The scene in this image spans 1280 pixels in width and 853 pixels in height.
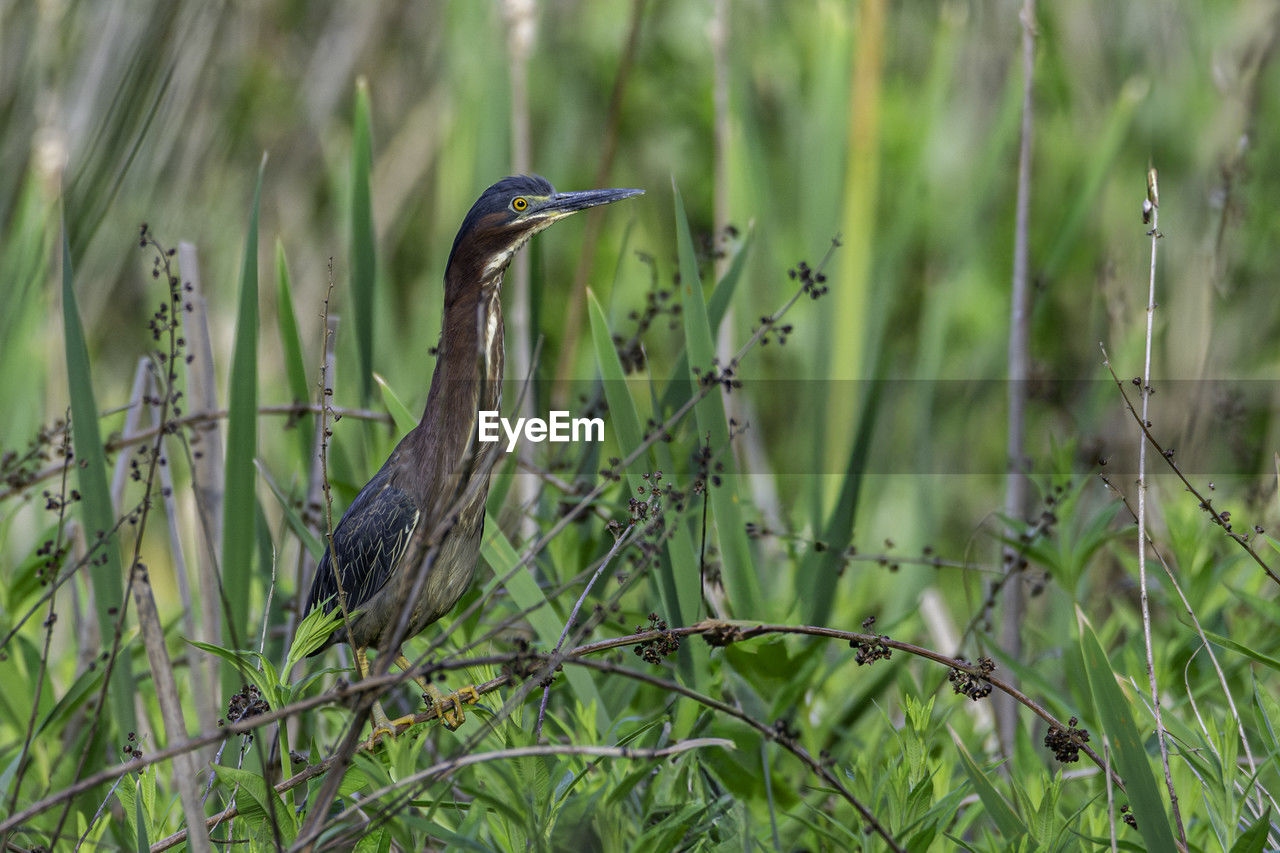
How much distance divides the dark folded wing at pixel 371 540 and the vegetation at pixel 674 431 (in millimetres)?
102

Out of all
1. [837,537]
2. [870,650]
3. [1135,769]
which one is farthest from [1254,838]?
[837,537]

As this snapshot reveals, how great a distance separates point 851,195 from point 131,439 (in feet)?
5.29

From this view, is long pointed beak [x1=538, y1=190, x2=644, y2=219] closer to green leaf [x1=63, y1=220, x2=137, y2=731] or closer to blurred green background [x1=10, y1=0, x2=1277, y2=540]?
blurred green background [x1=10, y1=0, x2=1277, y2=540]

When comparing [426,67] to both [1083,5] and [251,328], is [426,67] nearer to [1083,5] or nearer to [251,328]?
[1083,5]

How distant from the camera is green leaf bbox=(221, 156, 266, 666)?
156 centimetres

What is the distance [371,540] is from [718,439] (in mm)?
500

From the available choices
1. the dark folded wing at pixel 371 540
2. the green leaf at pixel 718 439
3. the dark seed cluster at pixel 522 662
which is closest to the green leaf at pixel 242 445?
the dark folded wing at pixel 371 540

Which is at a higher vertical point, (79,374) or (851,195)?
(851,195)

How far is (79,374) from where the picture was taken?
1508 mm

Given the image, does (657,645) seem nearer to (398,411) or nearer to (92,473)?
(398,411)

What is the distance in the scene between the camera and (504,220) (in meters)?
1.45

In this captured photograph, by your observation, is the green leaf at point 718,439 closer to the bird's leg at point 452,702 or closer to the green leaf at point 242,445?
the bird's leg at point 452,702

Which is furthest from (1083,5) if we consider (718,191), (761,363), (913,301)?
(718,191)

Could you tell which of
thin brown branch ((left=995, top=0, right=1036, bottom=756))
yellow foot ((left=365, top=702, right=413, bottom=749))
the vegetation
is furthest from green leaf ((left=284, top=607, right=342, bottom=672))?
thin brown branch ((left=995, top=0, right=1036, bottom=756))
